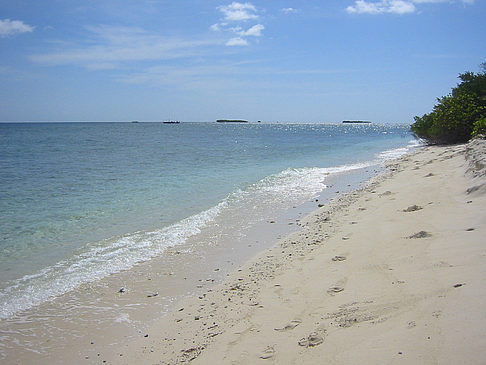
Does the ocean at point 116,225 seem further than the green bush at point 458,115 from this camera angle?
No

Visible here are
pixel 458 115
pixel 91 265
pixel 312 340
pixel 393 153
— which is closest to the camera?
pixel 312 340

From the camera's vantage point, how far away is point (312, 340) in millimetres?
4188

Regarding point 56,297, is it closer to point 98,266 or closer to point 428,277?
point 98,266

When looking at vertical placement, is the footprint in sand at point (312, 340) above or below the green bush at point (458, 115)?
below

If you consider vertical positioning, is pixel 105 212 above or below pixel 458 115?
below

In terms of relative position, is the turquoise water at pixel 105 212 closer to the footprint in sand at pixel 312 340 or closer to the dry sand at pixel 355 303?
the dry sand at pixel 355 303

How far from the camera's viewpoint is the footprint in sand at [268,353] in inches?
162

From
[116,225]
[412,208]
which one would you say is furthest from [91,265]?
[412,208]

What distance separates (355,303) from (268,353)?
56.1 inches

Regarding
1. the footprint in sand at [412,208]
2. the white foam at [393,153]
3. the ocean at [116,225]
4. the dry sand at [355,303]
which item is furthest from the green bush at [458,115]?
the dry sand at [355,303]

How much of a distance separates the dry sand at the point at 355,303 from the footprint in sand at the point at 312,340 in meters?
0.02

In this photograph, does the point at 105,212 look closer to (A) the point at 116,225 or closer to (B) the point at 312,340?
(A) the point at 116,225

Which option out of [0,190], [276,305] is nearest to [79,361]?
[276,305]

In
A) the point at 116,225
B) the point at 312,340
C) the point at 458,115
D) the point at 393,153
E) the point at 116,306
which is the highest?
the point at 458,115
